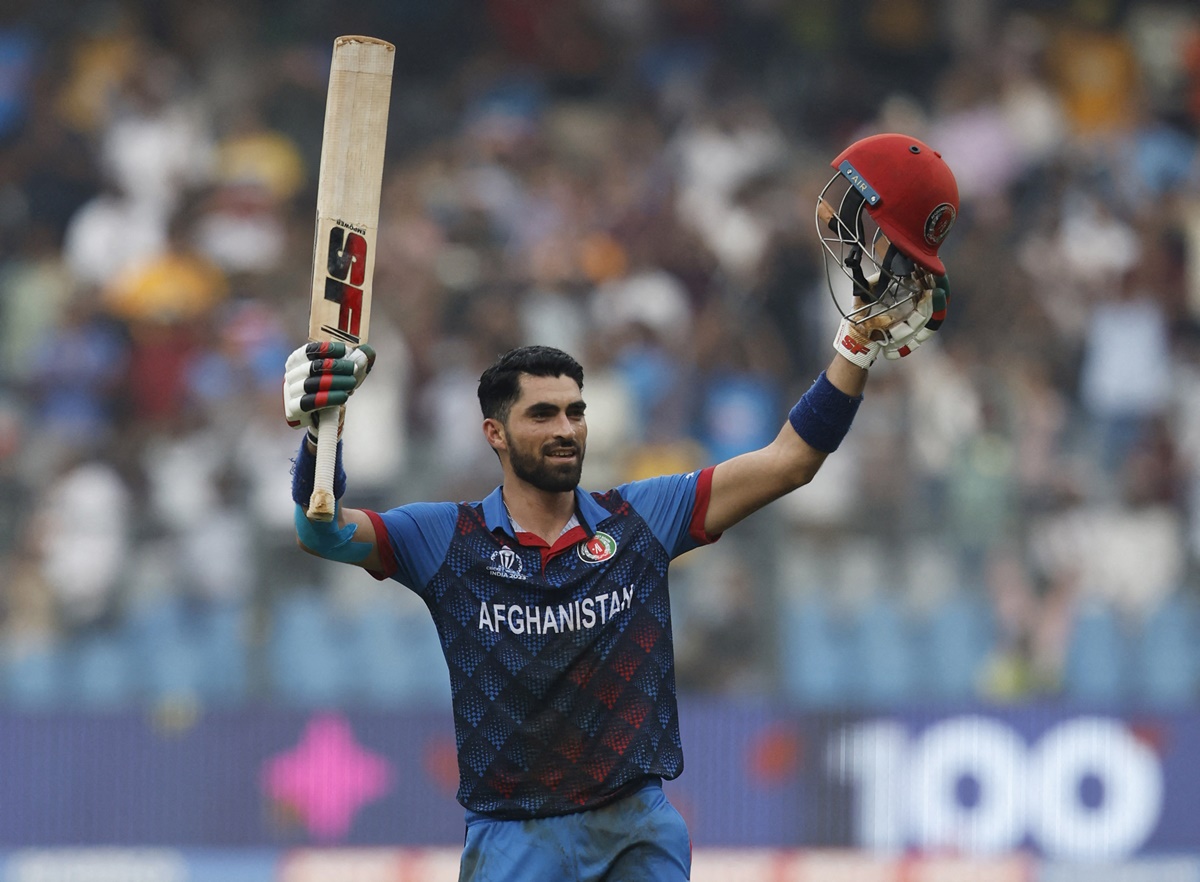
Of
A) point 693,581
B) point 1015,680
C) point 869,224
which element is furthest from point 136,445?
point 869,224

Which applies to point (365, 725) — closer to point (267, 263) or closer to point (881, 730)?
point (881, 730)

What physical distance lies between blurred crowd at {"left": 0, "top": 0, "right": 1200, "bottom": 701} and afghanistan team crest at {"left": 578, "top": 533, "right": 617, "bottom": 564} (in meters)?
4.56

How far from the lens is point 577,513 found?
16.3 ft

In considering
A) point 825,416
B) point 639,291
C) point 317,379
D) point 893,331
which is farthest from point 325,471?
point 639,291

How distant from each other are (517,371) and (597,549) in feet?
1.65

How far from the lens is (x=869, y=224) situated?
5.88 meters

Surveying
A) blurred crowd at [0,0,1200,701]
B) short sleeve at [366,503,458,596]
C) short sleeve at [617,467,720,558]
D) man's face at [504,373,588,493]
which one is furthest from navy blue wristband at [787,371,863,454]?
blurred crowd at [0,0,1200,701]

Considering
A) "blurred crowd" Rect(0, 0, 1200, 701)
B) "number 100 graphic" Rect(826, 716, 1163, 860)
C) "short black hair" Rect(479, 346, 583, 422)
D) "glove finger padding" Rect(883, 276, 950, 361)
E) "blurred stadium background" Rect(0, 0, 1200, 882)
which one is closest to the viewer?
"glove finger padding" Rect(883, 276, 950, 361)

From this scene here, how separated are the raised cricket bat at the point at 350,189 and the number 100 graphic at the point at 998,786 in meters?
5.23

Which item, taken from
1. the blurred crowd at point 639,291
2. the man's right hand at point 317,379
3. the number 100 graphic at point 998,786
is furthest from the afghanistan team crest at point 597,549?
the number 100 graphic at point 998,786

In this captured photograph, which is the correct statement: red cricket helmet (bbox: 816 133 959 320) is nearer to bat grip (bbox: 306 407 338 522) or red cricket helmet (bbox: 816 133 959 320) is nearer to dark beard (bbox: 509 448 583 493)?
dark beard (bbox: 509 448 583 493)

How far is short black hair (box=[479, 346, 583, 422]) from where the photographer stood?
194 inches

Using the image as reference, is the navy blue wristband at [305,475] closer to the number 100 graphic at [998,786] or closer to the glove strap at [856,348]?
the glove strap at [856,348]

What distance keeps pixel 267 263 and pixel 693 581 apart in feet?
13.5
